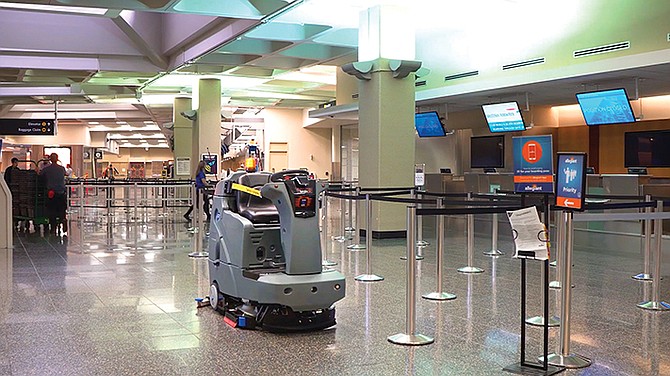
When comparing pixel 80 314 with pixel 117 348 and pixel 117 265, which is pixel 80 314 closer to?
pixel 117 348

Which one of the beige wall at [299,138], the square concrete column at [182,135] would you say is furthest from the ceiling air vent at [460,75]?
the beige wall at [299,138]

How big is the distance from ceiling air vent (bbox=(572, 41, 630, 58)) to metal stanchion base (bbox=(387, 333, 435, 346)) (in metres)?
7.92

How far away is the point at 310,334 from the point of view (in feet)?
19.0

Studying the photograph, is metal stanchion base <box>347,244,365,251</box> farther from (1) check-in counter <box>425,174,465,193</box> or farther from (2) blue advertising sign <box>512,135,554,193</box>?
(2) blue advertising sign <box>512,135,554,193</box>

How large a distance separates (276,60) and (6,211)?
7463mm

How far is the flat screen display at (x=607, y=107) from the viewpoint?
1246 centimetres

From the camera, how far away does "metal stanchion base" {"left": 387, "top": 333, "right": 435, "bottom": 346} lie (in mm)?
5432

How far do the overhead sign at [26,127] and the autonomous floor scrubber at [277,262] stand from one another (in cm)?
1948

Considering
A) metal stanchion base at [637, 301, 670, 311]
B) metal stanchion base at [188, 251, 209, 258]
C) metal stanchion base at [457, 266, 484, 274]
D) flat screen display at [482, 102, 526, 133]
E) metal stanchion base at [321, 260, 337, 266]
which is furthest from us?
flat screen display at [482, 102, 526, 133]

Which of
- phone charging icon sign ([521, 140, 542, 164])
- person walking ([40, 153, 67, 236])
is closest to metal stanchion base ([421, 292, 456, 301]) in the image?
phone charging icon sign ([521, 140, 542, 164])

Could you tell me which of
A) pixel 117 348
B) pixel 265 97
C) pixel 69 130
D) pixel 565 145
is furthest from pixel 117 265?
pixel 69 130

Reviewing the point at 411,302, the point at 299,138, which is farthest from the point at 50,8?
the point at 299,138

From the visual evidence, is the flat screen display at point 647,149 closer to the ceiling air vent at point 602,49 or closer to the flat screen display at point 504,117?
the flat screen display at point 504,117

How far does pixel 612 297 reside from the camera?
732cm
